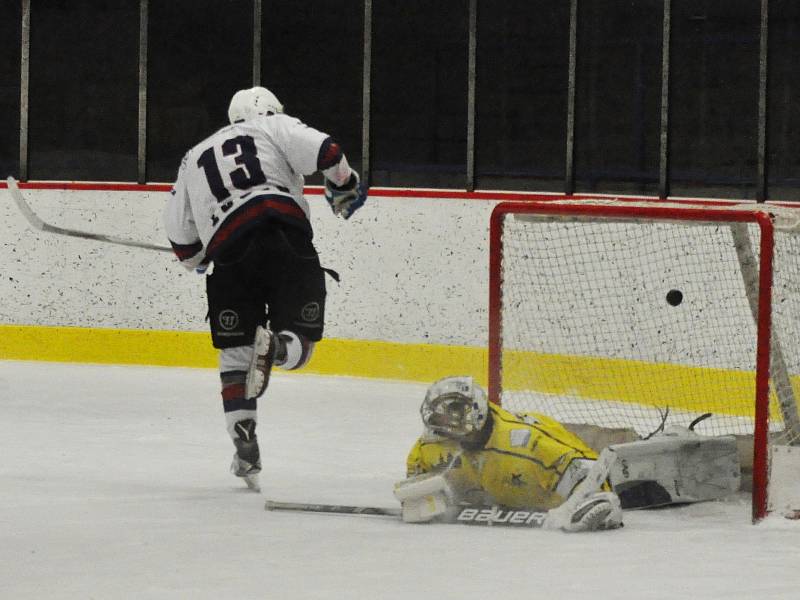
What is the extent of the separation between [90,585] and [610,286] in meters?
4.15

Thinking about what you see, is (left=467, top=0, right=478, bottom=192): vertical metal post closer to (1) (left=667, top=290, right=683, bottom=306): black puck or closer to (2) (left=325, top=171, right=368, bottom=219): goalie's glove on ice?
(1) (left=667, top=290, right=683, bottom=306): black puck

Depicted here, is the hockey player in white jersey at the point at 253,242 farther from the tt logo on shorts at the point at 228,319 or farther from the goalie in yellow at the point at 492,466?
the goalie in yellow at the point at 492,466

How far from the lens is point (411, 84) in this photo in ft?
28.9

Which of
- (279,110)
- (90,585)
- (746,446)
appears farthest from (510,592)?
(279,110)

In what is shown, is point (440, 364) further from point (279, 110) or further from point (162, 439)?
point (279, 110)

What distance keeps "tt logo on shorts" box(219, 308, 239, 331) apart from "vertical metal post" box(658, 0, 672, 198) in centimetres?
344

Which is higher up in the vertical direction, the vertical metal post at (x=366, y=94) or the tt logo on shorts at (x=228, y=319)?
the vertical metal post at (x=366, y=94)

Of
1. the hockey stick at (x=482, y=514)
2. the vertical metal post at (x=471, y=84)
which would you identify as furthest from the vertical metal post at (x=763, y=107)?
the hockey stick at (x=482, y=514)

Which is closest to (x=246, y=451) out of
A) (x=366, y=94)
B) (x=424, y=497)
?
(x=424, y=497)

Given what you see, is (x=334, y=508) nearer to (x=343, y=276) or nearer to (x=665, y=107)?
(x=343, y=276)

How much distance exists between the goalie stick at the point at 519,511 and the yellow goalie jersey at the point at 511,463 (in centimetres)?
3

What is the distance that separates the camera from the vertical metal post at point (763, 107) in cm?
775

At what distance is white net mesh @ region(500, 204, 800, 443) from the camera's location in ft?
21.6

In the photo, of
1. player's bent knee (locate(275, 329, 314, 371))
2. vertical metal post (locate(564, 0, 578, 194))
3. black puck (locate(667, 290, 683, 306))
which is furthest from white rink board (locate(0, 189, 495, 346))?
player's bent knee (locate(275, 329, 314, 371))
